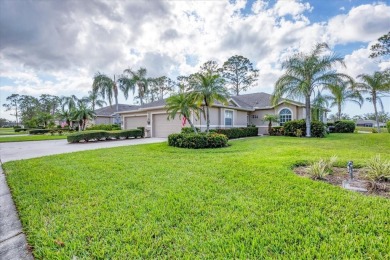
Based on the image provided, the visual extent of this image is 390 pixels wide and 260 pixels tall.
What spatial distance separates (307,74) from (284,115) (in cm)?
653

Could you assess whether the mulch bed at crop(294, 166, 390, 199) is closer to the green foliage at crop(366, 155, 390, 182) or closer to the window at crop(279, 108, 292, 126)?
the green foliage at crop(366, 155, 390, 182)

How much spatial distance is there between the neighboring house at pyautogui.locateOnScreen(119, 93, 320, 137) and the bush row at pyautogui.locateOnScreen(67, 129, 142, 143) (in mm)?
1920

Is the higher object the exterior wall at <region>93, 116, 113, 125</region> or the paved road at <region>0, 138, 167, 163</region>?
the exterior wall at <region>93, 116, 113, 125</region>

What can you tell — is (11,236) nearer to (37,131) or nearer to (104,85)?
(104,85)

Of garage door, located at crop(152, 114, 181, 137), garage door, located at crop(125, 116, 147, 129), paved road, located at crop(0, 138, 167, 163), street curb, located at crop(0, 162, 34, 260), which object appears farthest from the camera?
garage door, located at crop(125, 116, 147, 129)

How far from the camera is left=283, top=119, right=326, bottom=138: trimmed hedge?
17188 mm

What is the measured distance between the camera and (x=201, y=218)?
10.1ft

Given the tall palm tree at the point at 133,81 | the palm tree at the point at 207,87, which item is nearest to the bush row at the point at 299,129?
the palm tree at the point at 207,87

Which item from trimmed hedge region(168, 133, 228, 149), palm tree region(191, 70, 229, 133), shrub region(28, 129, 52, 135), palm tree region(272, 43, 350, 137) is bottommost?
trimmed hedge region(168, 133, 228, 149)

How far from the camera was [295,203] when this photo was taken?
3494 mm

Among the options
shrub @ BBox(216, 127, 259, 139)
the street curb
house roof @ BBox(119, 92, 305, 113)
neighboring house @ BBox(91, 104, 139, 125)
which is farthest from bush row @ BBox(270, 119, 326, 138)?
neighboring house @ BBox(91, 104, 139, 125)

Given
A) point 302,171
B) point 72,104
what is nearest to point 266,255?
point 302,171

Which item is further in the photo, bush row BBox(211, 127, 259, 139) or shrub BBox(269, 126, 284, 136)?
shrub BBox(269, 126, 284, 136)

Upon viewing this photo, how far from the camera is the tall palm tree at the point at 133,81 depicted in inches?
1299
